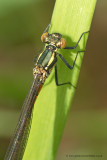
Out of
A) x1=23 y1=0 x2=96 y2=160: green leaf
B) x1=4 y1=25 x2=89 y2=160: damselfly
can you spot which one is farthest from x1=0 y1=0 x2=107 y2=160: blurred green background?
x1=23 y1=0 x2=96 y2=160: green leaf

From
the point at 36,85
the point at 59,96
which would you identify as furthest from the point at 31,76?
the point at 59,96

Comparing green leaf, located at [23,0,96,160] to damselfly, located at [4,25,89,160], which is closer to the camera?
green leaf, located at [23,0,96,160]

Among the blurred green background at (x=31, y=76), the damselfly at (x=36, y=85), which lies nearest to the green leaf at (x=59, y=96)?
the damselfly at (x=36, y=85)

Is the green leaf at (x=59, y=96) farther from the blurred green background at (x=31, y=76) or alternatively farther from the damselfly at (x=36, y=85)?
the blurred green background at (x=31, y=76)

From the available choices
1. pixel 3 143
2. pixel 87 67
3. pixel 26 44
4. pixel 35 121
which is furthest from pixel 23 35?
pixel 35 121

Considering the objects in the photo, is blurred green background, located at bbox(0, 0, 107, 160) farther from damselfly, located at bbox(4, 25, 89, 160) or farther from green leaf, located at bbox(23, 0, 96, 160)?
green leaf, located at bbox(23, 0, 96, 160)

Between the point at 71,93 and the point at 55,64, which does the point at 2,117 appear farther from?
the point at 71,93
